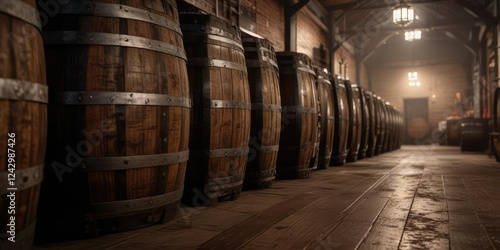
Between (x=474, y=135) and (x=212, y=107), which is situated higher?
(x=212, y=107)

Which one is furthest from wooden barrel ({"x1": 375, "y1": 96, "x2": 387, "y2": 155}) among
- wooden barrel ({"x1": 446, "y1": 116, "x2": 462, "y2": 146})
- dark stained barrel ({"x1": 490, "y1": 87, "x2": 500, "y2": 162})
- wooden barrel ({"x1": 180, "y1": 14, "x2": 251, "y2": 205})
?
wooden barrel ({"x1": 446, "y1": 116, "x2": 462, "y2": 146})

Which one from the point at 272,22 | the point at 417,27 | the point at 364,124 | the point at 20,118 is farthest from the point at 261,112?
the point at 417,27

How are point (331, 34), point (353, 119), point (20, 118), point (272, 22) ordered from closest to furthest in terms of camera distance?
point (20, 118) → point (353, 119) → point (272, 22) → point (331, 34)

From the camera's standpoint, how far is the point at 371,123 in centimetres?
897

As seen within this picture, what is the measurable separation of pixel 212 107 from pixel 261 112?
0.83 metres

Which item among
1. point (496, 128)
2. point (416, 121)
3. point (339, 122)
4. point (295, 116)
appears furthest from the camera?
point (416, 121)

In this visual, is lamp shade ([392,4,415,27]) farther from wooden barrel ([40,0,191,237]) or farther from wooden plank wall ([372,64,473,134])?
wooden plank wall ([372,64,473,134])

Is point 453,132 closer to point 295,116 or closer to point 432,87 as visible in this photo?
point 432,87

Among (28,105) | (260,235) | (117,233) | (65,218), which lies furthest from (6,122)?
(260,235)

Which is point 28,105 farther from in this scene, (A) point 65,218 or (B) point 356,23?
(B) point 356,23

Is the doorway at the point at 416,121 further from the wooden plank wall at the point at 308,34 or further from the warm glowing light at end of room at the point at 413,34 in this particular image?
the wooden plank wall at the point at 308,34

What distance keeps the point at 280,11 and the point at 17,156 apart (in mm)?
9046

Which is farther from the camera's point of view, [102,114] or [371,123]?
[371,123]

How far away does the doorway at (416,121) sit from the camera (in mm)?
22094
